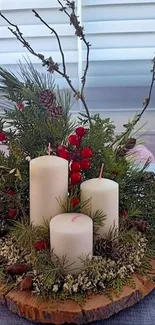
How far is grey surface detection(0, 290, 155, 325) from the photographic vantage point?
0.69 metres

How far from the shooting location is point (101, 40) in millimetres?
2164

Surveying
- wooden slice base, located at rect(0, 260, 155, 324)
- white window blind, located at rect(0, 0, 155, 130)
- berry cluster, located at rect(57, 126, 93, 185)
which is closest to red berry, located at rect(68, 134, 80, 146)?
berry cluster, located at rect(57, 126, 93, 185)

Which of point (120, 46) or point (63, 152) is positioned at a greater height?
point (120, 46)

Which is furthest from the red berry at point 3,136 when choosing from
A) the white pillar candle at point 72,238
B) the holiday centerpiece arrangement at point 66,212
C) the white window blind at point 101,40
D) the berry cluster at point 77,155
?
the white window blind at point 101,40

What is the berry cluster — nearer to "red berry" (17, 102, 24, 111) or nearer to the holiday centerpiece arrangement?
the holiday centerpiece arrangement

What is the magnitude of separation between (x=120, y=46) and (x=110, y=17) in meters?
0.13

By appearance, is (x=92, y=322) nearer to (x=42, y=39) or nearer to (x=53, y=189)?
(x=53, y=189)

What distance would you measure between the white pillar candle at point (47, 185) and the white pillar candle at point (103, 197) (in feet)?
0.12

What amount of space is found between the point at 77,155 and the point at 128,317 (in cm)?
27

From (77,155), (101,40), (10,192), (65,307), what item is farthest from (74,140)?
(101,40)

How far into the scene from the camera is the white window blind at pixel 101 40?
213 cm

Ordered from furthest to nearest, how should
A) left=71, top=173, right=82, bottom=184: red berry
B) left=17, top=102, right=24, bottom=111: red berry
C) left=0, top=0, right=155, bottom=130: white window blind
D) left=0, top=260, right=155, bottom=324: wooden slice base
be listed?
left=0, top=0, right=155, bottom=130: white window blind
left=17, top=102, right=24, bottom=111: red berry
left=71, top=173, right=82, bottom=184: red berry
left=0, top=260, right=155, bottom=324: wooden slice base

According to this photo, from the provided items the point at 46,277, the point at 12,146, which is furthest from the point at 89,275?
the point at 12,146

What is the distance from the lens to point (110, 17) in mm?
2141
